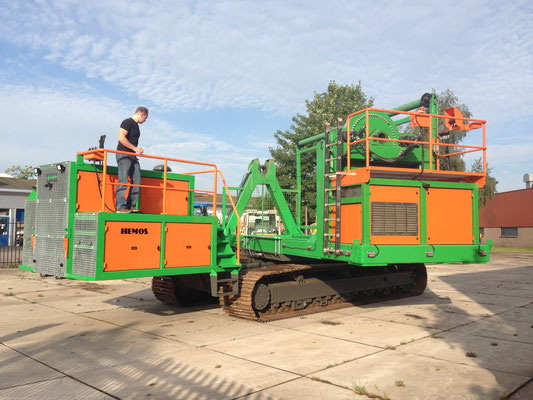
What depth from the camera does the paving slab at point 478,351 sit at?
18.4ft

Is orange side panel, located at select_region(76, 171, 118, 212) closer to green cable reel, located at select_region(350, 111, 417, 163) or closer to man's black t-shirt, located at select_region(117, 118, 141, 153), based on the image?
man's black t-shirt, located at select_region(117, 118, 141, 153)

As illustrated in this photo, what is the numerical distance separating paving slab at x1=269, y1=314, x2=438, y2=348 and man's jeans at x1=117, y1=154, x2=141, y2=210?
3283mm

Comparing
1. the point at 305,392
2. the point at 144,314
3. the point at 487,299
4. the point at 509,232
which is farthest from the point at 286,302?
the point at 509,232

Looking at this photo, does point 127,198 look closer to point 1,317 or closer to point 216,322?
point 216,322

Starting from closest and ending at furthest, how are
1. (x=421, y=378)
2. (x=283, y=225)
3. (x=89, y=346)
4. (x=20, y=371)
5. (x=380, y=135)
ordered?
(x=421, y=378), (x=20, y=371), (x=89, y=346), (x=380, y=135), (x=283, y=225)

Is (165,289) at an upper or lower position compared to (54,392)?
upper

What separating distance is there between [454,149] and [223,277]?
Answer: 33235 mm

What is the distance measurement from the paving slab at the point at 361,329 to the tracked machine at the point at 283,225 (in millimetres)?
555

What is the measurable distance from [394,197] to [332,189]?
1.07m

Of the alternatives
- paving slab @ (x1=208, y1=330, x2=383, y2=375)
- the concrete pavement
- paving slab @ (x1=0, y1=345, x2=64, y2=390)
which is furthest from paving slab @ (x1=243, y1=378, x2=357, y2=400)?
paving slab @ (x1=0, y1=345, x2=64, y2=390)

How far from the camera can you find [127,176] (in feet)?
23.1

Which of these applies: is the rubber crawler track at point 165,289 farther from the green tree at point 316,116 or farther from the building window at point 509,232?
the building window at point 509,232

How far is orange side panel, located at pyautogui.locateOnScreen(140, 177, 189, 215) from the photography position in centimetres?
783

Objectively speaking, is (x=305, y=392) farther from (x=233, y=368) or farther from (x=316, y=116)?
(x=316, y=116)
